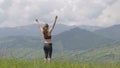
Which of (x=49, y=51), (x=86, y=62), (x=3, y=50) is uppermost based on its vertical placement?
(x=3, y=50)

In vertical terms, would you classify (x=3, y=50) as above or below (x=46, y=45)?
above

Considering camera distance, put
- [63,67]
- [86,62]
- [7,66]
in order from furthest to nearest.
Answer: [86,62] < [63,67] < [7,66]

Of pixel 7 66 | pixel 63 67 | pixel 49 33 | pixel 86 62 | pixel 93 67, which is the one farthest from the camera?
pixel 49 33

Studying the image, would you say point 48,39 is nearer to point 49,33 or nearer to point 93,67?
point 49,33

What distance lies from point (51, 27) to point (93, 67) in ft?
17.9

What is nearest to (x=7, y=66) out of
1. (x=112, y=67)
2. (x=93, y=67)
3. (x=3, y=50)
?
(x=3, y=50)

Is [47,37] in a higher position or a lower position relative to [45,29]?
lower

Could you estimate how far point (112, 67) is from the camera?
8414mm

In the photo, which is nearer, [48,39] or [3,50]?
[3,50]

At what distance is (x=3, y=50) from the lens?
7887 mm

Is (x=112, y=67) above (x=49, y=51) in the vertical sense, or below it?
above

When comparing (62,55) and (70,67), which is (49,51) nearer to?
(62,55)

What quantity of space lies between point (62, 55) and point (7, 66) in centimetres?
206

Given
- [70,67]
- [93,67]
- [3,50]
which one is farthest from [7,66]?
[93,67]
